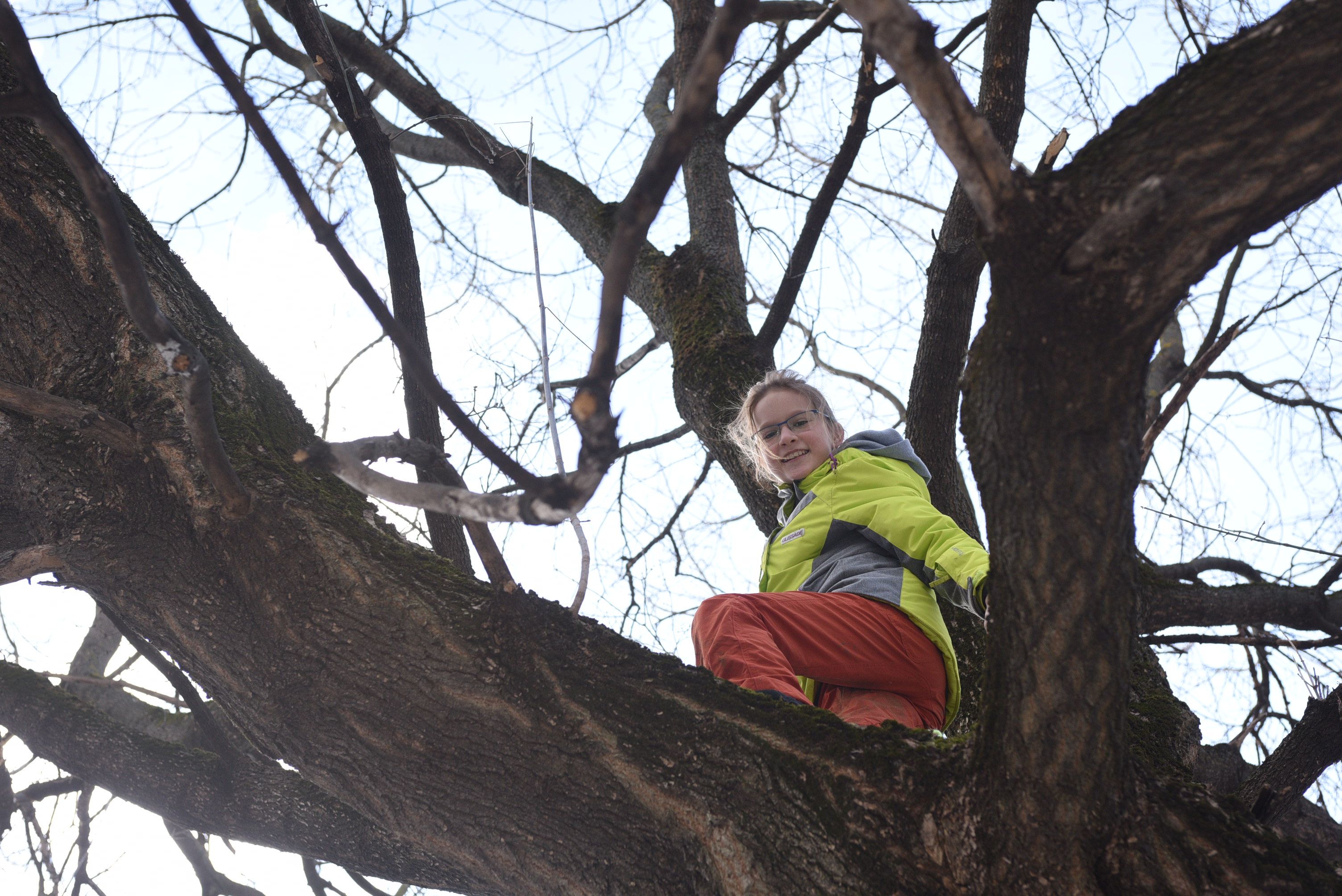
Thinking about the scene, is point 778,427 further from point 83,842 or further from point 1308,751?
point 83,842

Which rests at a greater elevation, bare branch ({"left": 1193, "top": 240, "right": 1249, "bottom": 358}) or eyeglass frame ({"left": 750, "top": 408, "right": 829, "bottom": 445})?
bare branch ({"left": 1193, "top": 240, "right": 1249, "bottom": 358})

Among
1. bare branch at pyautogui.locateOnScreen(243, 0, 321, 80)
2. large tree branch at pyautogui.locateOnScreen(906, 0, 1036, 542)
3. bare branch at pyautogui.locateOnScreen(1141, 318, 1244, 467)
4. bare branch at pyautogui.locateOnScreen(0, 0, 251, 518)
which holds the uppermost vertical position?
bare branch at pyautogui.locateOnScreen(243, 0, 321, 80)

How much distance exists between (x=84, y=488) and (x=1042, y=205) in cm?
165

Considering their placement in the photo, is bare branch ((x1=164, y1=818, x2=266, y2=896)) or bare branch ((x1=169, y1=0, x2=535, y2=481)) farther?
bare branch ((x1=164, y1=818, x2=266, y2=896))

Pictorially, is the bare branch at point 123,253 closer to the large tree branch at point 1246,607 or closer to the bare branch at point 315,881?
the bare branch at point 315,881

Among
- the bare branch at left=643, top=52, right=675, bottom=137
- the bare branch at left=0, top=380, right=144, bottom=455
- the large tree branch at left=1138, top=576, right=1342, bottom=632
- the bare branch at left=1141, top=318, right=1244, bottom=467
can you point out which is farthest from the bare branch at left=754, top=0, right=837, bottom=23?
the bare branch at left=0, top=380, right=144, bottom=455

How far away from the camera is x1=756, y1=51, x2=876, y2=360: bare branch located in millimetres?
2254

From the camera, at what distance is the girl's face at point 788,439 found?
8.25ft

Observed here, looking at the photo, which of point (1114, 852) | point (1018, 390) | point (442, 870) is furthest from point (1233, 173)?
point (442, 870)

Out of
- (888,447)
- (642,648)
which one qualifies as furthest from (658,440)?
(642,648)

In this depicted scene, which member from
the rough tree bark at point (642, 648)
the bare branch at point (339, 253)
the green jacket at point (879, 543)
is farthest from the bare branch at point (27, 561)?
the green jacket at point (879, 543)

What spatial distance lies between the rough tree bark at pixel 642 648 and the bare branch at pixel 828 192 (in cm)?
120

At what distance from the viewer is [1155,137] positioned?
3.06 feet

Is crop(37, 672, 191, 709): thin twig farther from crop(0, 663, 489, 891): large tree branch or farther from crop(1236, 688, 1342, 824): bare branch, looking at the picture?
Answer: crop(1236, 688, 1342, 824): bare branch
